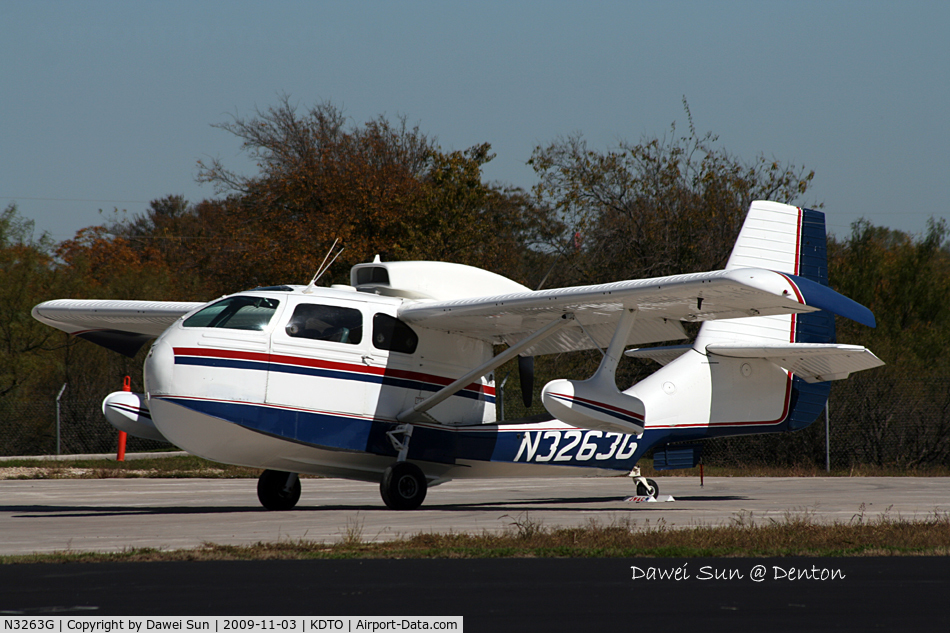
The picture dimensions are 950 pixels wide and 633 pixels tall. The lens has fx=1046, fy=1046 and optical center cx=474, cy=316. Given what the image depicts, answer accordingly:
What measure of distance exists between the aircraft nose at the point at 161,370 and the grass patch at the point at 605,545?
11.6 ft

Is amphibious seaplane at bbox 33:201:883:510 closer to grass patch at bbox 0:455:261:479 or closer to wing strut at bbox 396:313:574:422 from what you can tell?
wing strut at bbox 396:313:574:422

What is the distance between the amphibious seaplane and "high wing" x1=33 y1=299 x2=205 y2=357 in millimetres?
31

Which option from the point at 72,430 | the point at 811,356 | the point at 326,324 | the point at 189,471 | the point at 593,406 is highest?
the point at 326,324

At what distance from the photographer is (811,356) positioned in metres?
14.3

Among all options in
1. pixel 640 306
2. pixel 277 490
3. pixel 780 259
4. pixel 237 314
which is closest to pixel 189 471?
pixel 277 490

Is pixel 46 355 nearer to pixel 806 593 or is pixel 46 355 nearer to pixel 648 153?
pixel 648 153

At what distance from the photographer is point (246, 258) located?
33.2 metres

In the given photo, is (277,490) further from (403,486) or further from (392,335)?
(392,335)

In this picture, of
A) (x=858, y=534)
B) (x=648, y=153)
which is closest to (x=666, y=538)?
(x=858, y=534)

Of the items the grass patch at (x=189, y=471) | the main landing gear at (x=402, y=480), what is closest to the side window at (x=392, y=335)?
the main landing gear at (x=402, y=480)

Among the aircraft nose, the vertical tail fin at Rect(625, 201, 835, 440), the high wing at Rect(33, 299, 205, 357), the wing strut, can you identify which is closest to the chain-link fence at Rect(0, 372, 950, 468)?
the vertical tail fin at Rect(625, 201, 835, 440)

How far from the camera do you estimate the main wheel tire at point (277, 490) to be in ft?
45.6

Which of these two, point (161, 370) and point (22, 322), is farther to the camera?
point (22, 322)
